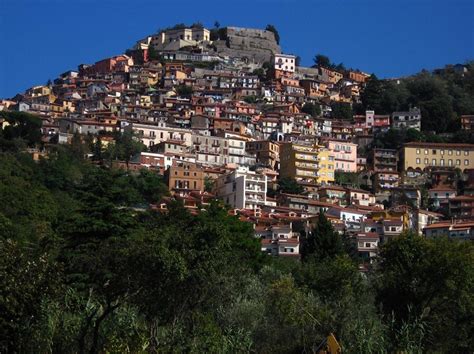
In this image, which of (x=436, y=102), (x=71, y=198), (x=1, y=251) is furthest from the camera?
(x=436, y=102)

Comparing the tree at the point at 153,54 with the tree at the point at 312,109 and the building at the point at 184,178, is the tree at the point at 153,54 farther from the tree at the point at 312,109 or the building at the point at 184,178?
the building at the point at 184,178

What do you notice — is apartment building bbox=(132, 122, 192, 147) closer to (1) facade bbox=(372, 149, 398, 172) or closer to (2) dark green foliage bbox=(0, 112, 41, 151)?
(2) dark green foliage bbox=(0, 112, 41, 151)

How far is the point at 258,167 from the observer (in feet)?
290

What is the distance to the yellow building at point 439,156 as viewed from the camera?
91.2 m

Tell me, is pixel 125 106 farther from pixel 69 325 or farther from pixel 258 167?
pixel 69 325

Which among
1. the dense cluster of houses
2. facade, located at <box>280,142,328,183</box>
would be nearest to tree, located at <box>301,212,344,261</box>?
the dense cluster of houses

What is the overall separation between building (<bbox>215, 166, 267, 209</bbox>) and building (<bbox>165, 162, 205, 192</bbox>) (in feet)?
7.42

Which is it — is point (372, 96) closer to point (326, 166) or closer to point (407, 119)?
point (407, 119)

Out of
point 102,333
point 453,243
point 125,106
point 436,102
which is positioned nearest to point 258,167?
point 125,106

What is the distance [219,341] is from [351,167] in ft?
241

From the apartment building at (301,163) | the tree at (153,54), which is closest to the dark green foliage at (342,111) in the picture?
the apartment building at (301,163)

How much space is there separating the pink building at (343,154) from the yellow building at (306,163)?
1.37 m

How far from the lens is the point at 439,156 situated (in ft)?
300

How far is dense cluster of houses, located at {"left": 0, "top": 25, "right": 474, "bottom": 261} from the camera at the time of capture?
7350 centimetres
